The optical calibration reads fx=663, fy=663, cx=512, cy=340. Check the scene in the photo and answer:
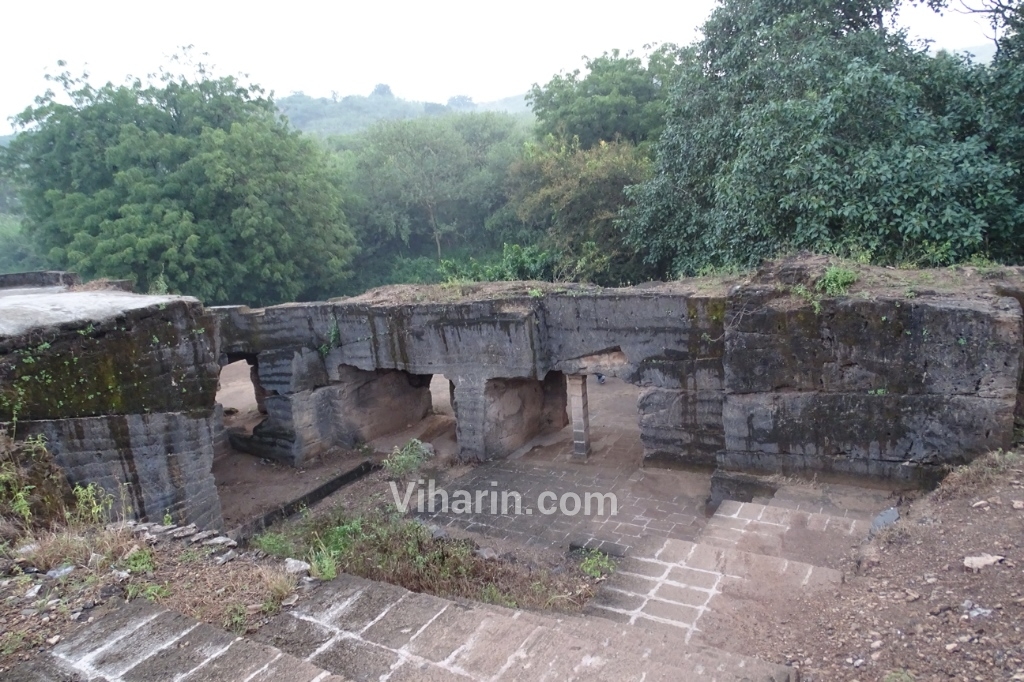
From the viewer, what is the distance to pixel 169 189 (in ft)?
54.9

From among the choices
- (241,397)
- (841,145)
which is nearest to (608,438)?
(841,145)

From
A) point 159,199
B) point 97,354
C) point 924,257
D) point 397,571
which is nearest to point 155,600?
point 397,571

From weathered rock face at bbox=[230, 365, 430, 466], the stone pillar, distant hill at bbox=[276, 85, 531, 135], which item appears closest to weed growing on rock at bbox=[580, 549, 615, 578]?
the stone pillar

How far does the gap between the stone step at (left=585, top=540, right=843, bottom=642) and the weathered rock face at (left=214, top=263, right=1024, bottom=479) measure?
8.13 feet

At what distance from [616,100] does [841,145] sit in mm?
11238

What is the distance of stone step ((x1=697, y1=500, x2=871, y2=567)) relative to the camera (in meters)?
5.25

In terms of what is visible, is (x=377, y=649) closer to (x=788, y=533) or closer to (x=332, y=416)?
(x=788, y=533)

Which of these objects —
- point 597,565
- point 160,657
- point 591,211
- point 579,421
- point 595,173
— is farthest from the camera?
point 591,211

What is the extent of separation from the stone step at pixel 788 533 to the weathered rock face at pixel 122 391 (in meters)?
5.14

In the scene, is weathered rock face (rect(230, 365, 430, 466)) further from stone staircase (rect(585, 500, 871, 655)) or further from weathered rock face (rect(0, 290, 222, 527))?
stone staircase (rect(585, 500, 871, 655))

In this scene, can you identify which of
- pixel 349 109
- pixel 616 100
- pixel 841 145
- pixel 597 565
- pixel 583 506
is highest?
pixel 349 109

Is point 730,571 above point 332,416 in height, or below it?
above

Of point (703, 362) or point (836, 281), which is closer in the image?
point (836, 281)

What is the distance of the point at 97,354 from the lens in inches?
239
